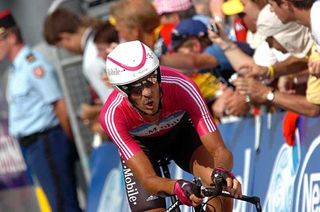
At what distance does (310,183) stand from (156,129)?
130cm

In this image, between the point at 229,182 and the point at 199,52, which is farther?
the point at 199,52

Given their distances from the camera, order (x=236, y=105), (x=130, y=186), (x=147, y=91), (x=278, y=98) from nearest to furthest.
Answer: (x=147, y=91) → (x=130, y=186) → (x=278, y=98) → (x=236, y=105)

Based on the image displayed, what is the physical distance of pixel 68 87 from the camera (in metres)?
14.5

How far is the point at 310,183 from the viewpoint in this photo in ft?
29.3

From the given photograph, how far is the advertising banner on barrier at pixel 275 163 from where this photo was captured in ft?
29.6

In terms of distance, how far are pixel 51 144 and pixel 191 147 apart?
414 cm

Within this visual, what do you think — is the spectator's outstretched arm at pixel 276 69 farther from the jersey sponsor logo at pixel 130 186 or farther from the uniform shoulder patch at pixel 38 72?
the uniform shoulder patch at pixel 38 72

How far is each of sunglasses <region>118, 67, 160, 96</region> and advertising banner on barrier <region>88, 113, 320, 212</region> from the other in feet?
5.64

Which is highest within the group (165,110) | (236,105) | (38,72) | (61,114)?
(165,110)

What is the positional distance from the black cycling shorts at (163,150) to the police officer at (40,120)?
3925 mm

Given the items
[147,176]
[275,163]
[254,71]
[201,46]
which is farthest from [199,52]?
[147,176]

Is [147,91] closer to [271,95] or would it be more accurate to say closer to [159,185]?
[159,185]

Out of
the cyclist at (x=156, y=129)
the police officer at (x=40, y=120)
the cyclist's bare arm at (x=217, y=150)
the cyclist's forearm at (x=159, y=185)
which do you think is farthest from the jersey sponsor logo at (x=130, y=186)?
the police officer at (x=40, y=120)

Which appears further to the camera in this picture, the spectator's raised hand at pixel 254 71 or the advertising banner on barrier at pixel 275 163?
the spectator's raised hand at pixel 254 71
